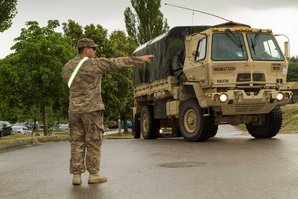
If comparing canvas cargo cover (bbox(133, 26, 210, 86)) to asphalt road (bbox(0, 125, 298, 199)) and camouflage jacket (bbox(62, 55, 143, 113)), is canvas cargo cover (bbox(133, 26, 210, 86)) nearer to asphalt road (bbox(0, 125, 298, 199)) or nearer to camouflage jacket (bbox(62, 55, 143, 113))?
asphalt road (bbox(0, 125, 298, 199))

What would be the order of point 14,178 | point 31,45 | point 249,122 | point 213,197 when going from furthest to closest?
point 31,45
point 249,122
point 14,178
point 213,197

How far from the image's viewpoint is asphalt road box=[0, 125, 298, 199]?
20.6 ft

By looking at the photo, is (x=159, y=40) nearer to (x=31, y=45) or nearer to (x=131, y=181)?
(x=131, y=181)

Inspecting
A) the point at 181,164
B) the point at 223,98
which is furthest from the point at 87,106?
the point at 223,98

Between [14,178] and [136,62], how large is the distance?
2640 mm

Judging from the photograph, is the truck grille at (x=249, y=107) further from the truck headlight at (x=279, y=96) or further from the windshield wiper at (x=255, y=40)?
the windshield wiper at (x=255, y=40)

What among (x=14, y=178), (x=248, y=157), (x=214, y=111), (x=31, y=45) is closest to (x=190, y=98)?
(x=214, y=111)

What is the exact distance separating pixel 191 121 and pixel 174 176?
282 inches

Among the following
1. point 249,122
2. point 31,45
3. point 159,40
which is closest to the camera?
point 249,122

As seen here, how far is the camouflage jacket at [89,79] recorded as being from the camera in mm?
7422

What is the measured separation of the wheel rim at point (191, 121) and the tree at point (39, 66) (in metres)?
15.5

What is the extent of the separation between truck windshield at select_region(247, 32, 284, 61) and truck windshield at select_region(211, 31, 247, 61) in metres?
0.25

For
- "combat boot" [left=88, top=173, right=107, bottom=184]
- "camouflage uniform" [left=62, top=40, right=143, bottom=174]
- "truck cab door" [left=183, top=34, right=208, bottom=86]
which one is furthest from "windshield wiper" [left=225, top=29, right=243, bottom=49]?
"combat boot" [left=88, top=173, right=107, bottom=184]

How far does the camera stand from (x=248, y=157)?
9586 millimetres
